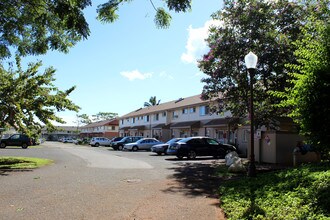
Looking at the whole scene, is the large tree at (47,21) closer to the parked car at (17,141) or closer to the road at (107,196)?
the road at (107,196)

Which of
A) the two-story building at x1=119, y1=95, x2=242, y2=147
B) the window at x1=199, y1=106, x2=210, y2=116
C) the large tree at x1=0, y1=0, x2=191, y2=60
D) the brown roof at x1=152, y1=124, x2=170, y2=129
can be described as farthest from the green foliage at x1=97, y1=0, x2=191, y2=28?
the brown roof at x1=152, y1=124, x2=170, y2=129

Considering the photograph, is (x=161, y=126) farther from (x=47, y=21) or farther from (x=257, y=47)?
(x=47, y=21)

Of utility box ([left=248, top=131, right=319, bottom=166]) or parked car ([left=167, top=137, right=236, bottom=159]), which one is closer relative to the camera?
utility box ([left=248, top=131, right=319, bottom=166])

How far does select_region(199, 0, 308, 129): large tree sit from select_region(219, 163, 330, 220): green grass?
944 cm

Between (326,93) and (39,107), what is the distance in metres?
16.4

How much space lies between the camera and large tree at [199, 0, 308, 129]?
60.1 ft

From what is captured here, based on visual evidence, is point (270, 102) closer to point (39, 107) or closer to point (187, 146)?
point (187, 146)

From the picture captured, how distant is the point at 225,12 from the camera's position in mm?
19938

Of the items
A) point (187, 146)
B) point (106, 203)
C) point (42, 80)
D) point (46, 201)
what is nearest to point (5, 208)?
point (46, 201)

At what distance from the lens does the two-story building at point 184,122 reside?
36.7m

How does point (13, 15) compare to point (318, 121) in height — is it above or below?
above

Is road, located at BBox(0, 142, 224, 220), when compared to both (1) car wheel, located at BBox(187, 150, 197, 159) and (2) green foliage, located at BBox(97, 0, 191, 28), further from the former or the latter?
(1) car wheel, located at BBox(187, 150, 197, 159)

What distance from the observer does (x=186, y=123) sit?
44.1 metres

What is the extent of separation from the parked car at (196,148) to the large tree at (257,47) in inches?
212
